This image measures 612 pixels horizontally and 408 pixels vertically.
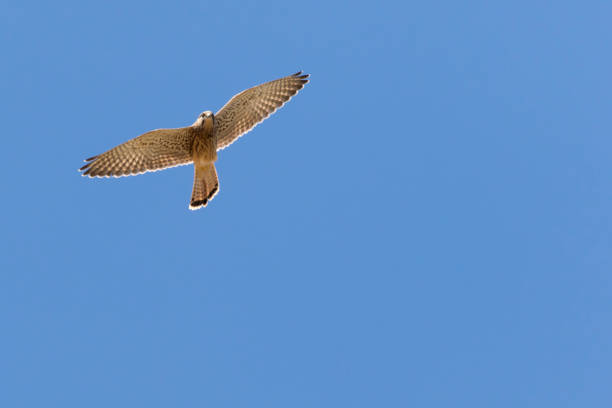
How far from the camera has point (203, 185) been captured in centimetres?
1416

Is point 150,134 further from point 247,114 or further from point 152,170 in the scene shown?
point 247,114

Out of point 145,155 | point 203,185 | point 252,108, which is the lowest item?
point 203,185

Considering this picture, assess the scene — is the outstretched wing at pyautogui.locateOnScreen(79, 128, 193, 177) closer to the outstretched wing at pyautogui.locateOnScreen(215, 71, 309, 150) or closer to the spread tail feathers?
the spread tail feathers

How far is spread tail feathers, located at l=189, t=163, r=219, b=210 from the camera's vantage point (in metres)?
14.1

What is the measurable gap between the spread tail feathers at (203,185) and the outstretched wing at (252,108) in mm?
428

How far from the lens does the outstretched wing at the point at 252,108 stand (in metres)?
14.2

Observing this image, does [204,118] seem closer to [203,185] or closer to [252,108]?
[252,108]

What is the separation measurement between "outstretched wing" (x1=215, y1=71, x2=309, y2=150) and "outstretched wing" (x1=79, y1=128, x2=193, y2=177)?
Result: 62 cm

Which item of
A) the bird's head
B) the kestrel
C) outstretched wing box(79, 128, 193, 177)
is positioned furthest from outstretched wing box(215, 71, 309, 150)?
outstretched wing box(79, 128, 193, 177)

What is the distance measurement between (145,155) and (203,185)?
1095 millimetres

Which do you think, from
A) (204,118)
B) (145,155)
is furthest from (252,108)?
(145,155)

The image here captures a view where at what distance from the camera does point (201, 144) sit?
45.7ft

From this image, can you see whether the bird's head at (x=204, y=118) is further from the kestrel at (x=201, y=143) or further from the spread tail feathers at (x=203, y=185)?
the spread tail feathers at (x=203, y=185)

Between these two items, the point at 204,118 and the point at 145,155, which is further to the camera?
the point at 145,155
